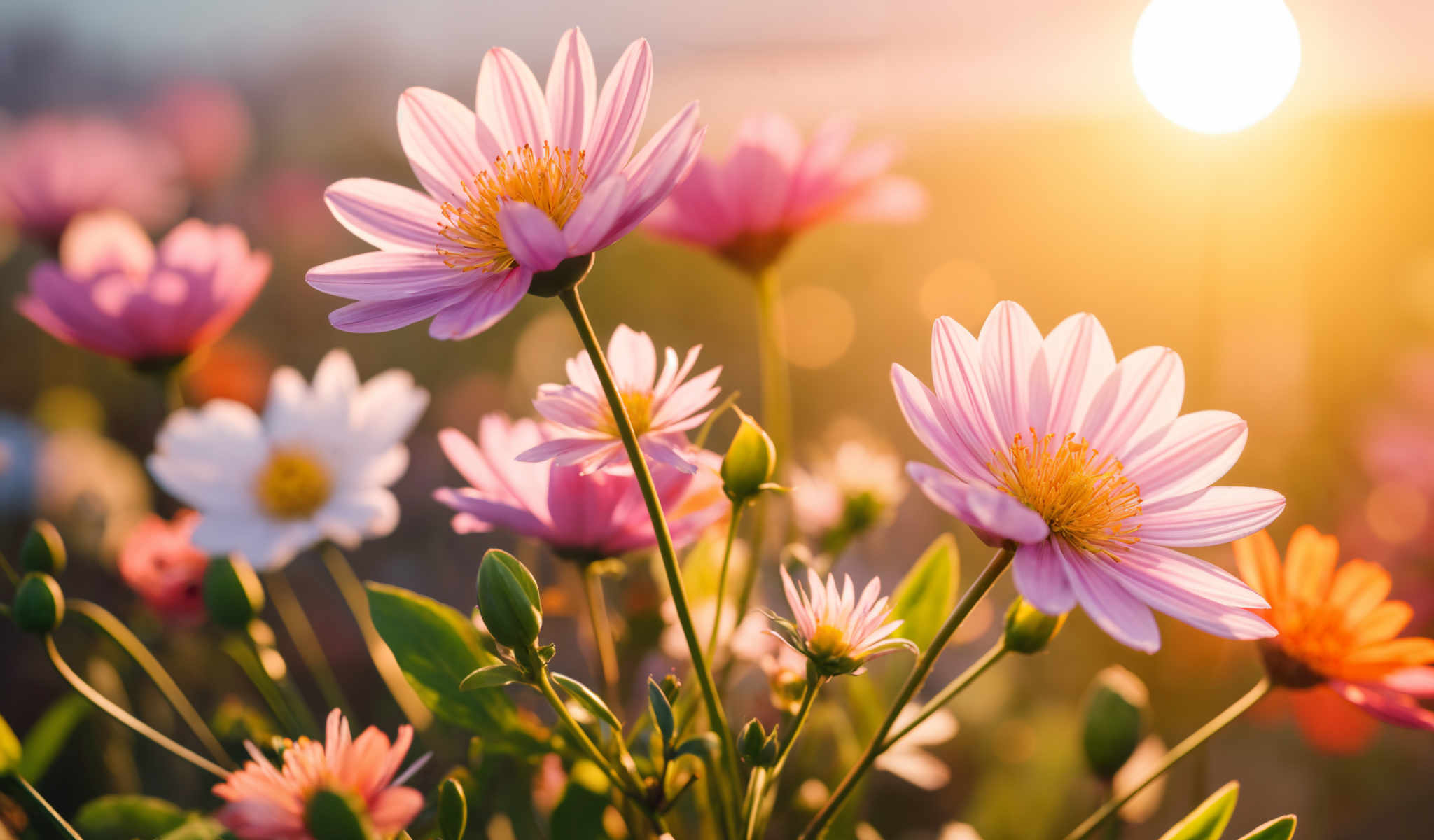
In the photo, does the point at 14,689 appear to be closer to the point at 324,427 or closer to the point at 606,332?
the point at 324,427

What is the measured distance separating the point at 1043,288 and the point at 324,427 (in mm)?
1544

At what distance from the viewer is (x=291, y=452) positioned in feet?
1.91

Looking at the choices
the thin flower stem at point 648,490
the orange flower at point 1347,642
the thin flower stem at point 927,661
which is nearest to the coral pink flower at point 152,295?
the thin flower stem at point 648,490

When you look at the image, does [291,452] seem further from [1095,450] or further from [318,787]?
[1095,450]

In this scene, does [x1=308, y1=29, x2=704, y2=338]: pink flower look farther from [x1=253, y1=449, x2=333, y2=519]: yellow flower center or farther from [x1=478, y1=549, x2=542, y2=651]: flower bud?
[x1=253, y1=449, x2=333, y2=519]: yellow flower center

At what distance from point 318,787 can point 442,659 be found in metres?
0.09

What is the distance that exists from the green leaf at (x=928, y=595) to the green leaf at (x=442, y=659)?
0.62 feet

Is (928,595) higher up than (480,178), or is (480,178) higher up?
(480,178)

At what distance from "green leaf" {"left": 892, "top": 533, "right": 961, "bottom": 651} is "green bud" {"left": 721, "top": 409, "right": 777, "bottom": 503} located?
5.5 inches

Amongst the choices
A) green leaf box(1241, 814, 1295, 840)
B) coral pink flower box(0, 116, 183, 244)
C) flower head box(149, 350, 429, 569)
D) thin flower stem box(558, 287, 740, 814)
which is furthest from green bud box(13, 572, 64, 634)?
coral pink flower box(0, 116, 183, 244)

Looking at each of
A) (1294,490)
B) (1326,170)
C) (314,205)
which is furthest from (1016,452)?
(1326,170)

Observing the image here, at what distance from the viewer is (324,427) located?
1.89 ft

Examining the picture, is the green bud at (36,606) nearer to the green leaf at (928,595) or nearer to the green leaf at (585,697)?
the green leaf at (585,697)

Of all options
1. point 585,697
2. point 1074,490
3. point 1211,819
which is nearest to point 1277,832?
point 1211,819
